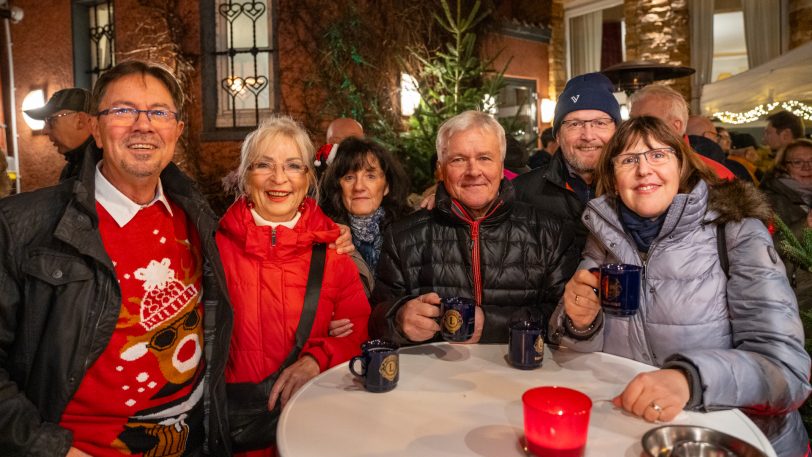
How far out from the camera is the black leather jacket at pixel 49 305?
1.72m

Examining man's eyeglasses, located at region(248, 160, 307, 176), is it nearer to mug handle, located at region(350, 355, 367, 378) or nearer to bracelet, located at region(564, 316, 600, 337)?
mug handle, located at region(350, 355, 367, 378)

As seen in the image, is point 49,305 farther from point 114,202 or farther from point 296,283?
point 296,283

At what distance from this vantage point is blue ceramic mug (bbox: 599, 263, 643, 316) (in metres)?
1.80

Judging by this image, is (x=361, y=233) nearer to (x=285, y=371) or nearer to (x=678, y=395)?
(x=285, y=371)

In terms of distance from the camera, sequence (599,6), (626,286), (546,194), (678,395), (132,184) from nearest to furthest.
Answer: (678,395), (626,286), (132,184), (546,194), (599,6)

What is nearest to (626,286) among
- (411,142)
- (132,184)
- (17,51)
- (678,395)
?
(678,395)

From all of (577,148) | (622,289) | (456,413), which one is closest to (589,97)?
(577,148)

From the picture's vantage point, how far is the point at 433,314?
2.15 m

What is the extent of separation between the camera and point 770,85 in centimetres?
710

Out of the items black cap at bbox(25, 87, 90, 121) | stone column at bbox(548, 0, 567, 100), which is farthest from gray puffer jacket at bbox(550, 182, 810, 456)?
stone column at bbox(548, 0, 567, 100)

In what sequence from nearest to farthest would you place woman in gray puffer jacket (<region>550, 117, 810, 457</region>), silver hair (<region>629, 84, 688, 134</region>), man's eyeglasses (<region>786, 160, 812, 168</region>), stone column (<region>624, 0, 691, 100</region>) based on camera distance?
woman in gray puffer jacket (<region>550, 117, 810, 457</region>), silver hair (<region>629, 84, 688, 134</region>), man's eyeglasses (<region>786, 160, 812, 168</region>), stone column (<region>624, 0, 691, 100</region>)

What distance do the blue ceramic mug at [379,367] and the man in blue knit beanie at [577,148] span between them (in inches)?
62.5

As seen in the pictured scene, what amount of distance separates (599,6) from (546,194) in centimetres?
1135

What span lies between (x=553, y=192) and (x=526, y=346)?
1412 mm
